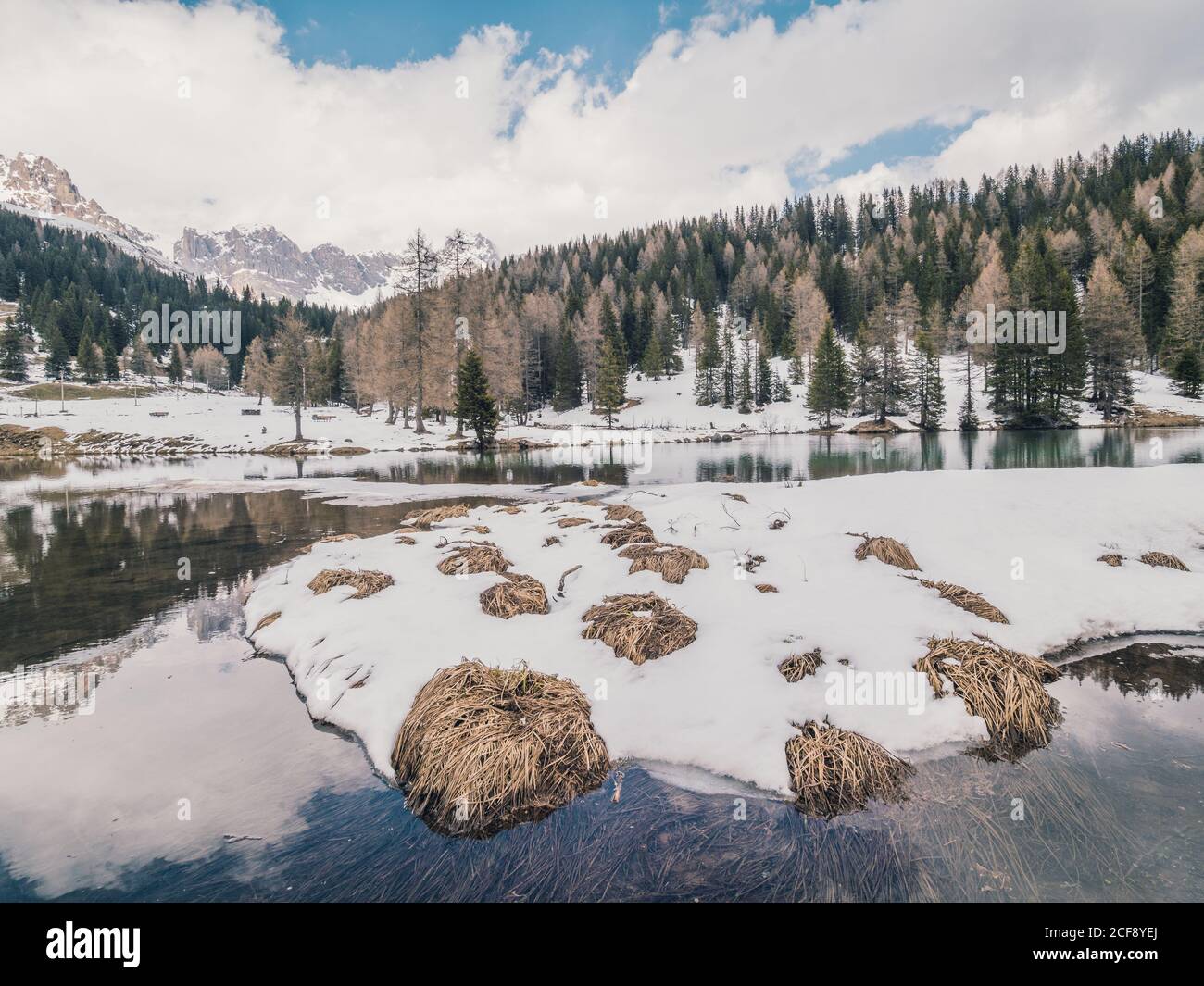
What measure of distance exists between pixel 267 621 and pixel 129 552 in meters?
8.27

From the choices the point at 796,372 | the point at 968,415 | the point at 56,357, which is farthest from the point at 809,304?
the point at 56,357

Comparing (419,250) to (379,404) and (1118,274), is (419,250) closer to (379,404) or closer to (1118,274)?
(379,404)

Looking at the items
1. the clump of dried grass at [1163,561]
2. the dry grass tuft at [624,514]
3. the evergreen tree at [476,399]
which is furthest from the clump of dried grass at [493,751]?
the evergreen tree at [476,399]

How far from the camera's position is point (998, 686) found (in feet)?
17.4

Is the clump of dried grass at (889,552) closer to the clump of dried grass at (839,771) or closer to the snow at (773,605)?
the snow at (773,605)

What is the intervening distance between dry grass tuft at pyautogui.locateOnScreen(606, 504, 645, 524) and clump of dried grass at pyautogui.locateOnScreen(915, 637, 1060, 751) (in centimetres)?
682

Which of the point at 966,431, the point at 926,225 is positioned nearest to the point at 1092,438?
the point at 966,431

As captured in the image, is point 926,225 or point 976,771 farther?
point 926,225

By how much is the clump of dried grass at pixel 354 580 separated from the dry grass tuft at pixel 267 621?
64 centimetres

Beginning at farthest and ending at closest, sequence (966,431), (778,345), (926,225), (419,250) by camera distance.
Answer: (926,225) < (778,345) < (966,431) < (419,250)

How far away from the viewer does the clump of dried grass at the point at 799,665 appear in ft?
18.3

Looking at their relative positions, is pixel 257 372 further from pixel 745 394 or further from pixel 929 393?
pixel 929 393
